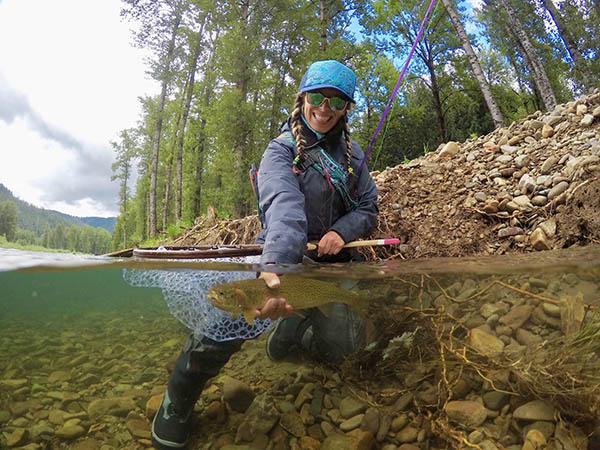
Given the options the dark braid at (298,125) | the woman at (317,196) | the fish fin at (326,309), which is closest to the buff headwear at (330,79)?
the woman at (317,196)

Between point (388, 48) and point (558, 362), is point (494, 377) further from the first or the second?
point (388, 48)

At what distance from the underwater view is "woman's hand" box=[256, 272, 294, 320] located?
0.21ft

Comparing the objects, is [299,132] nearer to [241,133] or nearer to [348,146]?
[348,146]

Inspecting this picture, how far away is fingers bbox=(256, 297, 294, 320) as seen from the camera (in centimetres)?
213

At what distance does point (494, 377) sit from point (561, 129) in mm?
6458

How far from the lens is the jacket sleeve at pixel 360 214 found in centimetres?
341

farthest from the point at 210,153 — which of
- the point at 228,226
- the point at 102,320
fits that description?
the point at 102,320

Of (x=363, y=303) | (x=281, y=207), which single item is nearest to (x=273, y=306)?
(x=363, y=303)

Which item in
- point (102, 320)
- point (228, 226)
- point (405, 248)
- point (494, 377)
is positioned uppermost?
point (228, 226)

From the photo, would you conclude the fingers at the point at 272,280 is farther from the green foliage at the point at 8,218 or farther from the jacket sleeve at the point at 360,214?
the green foliage at the point at 8,218

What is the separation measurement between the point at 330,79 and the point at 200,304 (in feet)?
7.35

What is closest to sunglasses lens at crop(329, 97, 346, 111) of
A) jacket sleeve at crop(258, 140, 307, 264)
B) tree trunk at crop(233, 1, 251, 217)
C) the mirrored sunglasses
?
the mirrored sunglasses

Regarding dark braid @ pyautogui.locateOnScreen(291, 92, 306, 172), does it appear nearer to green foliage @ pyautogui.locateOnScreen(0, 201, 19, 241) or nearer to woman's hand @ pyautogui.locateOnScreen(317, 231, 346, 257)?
woman's hand @ pyautogui.locateOnScreen(317, 231, 346, 257)

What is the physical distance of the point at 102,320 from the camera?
242 centimetres
